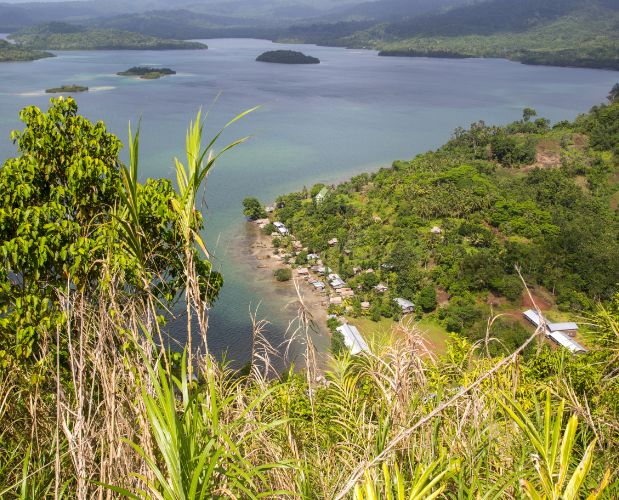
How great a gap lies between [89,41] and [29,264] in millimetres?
83027

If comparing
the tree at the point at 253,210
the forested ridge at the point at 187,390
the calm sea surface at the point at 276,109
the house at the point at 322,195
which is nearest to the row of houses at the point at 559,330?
the calm sea surface at the point at 276,109

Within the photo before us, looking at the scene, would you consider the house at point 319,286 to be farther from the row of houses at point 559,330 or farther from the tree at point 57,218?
the tree at point 57,218

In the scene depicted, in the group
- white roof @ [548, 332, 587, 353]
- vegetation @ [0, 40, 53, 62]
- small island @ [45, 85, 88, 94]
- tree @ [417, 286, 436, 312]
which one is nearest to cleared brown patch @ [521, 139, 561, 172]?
tree @ [417, 286, 436, 312]

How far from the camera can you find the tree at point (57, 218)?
2.20 m

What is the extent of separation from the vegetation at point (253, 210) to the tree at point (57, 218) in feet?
48.1

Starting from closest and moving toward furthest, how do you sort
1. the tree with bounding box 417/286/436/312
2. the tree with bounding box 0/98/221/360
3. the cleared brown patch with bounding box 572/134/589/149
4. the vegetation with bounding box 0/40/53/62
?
the tree with bounding box 0/98/221/360, the tree with bounding box 417/286/436/312, the cleared brown patch with bounding box 572/134/589/149, the vegetation with bounding box 0/40/53/62

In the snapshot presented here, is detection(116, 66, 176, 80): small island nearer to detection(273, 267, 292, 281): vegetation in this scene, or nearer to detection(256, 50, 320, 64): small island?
detection(256, 50, 320, 64): small island

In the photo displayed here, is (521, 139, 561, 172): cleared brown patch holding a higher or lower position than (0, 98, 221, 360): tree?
lower

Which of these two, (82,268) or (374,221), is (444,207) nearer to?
(374,221)

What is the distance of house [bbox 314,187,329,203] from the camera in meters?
18.0

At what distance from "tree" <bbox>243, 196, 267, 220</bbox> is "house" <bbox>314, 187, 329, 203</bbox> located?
2.04 m

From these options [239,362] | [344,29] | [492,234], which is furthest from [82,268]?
[344,29]

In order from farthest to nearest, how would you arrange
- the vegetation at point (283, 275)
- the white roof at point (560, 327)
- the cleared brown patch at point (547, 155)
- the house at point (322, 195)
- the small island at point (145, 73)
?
the small island at point (145, 73) < the cleared brown patch at point (547, 155) < the house at point (322, 195) < the vegetation at point (283, 275) < the white roof at point (560, 327)

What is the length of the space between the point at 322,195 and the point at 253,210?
2776 millimetres
